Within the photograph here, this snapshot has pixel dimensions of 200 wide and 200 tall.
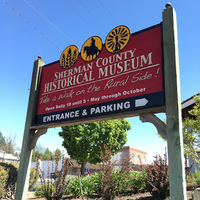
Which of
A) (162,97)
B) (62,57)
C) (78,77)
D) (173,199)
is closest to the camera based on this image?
(173,199)

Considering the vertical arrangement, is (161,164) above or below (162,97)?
below

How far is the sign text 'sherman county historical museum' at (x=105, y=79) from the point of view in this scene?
4176mm

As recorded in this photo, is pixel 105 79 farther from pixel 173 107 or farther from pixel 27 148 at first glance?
pixel 27 148

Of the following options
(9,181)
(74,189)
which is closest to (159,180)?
(74,189)

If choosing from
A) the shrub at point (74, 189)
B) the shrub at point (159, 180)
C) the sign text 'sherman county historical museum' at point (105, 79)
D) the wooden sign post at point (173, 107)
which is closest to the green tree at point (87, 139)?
the shrub at point (74, 189)

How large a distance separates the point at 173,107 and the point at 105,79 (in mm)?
1806

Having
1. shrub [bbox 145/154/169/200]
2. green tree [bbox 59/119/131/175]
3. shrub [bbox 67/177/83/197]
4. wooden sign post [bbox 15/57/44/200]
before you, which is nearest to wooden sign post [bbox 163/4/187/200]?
shrub [bbox 145/154/169/200]

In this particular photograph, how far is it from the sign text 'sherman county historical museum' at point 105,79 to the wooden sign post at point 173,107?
16cm

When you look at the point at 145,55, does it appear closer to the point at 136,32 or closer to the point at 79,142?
the point at 136,32

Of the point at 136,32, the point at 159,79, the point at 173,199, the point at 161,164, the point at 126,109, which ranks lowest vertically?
the point at 173,199

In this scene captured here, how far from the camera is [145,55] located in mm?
4340

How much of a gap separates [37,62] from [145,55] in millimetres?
3772

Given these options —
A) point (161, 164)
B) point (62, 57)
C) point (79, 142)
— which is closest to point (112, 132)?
point (79, 142)

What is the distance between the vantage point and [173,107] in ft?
11.9
